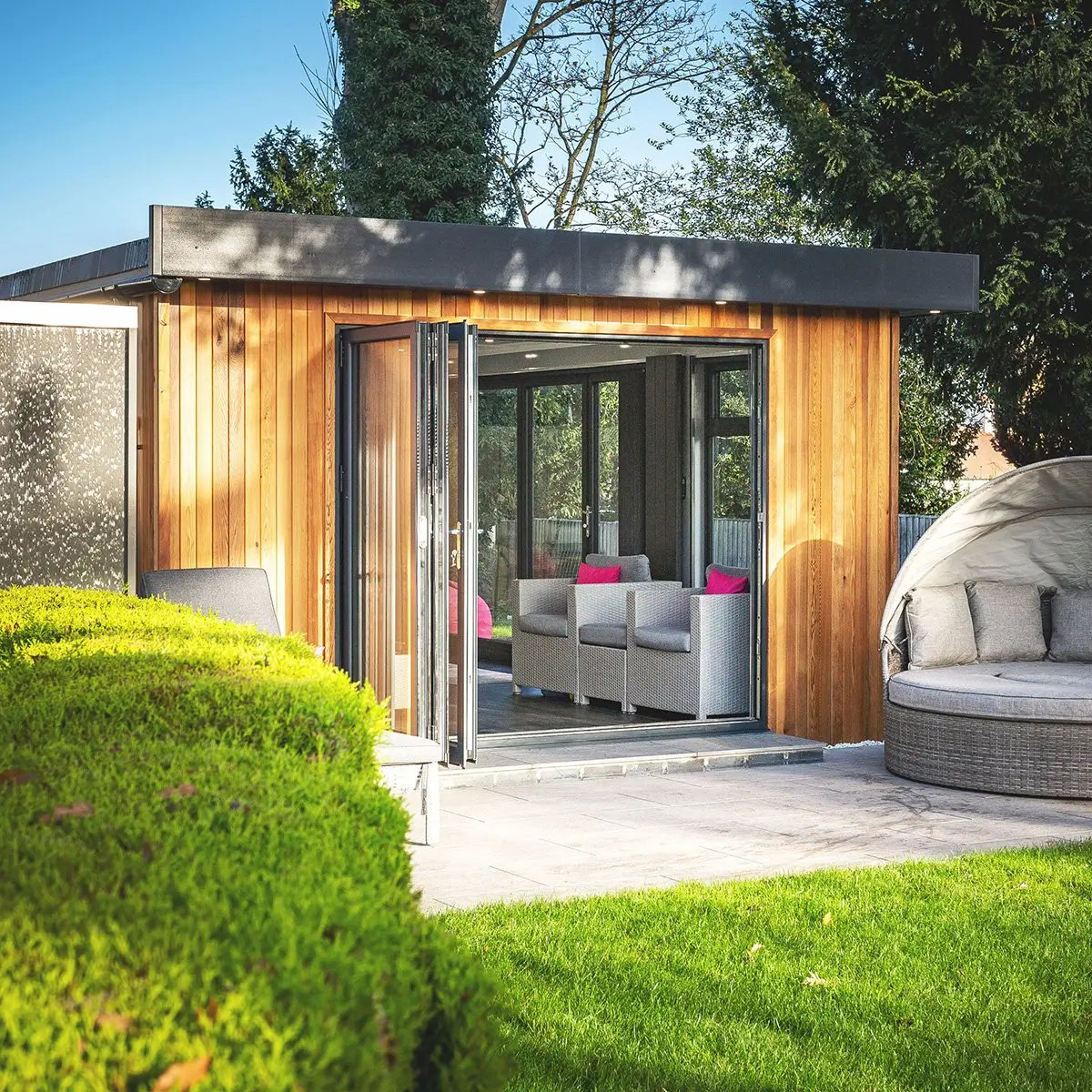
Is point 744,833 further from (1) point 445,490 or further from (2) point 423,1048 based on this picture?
(2) point 423,1048

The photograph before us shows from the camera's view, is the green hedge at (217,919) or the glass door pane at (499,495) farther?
the glass door pane at (499,495)

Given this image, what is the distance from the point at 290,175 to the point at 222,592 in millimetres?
15253

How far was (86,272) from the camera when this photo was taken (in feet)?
27.1

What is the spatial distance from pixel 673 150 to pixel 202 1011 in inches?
960

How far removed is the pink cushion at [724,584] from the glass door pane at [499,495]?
3.49 metres

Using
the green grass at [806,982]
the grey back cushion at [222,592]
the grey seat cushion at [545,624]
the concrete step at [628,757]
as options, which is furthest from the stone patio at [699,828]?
the grey seat cushion at [545,624]

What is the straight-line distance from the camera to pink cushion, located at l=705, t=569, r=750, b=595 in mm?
10289

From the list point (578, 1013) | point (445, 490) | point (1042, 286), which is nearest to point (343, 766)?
point (578, 1013)

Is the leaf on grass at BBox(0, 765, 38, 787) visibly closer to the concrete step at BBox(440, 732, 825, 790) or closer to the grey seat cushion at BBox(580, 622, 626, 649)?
the concrete step at BBox(440, 732, 825, 790)

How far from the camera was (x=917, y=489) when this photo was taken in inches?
781

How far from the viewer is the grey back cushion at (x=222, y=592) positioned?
7.57m

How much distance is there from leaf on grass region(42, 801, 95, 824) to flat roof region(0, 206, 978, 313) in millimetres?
5719

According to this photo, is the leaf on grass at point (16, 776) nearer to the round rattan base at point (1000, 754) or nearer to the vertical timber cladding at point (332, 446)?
the vertical timber cladding at point (332, 446)

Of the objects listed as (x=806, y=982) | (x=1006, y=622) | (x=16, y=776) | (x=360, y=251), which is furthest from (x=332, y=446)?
(x=16, y=776)
